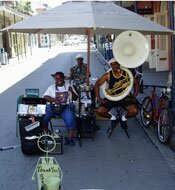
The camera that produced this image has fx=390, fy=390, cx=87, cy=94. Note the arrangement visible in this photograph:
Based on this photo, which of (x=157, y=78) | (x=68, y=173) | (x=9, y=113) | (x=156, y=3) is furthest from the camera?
(x=156, y=3)

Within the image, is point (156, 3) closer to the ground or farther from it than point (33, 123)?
farther from it

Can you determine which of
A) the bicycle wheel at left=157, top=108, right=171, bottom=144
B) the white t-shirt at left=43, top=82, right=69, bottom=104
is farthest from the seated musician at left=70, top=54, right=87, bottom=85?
the bicycle wheel at left=157, top=108, right=171, bottom=144

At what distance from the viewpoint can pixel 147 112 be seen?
26.1 ft

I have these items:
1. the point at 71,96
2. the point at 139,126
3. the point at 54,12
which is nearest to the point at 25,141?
the point at 71,96

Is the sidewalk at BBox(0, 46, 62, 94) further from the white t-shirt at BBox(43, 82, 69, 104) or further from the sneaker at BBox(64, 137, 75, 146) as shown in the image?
the sneaker at BBox(64, 137, 75, 146)

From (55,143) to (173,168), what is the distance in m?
1.87

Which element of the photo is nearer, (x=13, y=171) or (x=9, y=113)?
(x=13, y=171)

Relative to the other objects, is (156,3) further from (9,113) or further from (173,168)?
(173,168)

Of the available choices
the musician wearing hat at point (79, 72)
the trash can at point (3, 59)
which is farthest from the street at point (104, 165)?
the trash can at point (3, 59)

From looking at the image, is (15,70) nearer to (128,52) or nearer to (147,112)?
(147,112)

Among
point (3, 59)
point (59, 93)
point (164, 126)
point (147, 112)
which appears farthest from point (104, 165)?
point (3, 59)

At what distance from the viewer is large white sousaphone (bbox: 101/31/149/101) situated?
7.04 metres

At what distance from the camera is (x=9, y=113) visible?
10.2m

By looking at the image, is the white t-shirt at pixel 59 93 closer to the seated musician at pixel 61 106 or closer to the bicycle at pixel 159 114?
the seated musician at pixel 61 106
